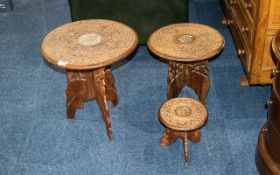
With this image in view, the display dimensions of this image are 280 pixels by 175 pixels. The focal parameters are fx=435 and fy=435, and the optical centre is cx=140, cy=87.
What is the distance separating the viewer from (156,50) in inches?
128

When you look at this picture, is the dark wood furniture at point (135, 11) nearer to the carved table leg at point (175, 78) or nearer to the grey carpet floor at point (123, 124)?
the grey carpet floor at point (123, 124)

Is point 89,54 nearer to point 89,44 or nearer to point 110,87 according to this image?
point 89,44

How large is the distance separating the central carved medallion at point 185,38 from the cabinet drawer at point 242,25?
454 millimetres

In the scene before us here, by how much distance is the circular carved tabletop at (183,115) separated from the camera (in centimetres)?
304

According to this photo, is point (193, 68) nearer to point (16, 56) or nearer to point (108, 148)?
point (108, 148)

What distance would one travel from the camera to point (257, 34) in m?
3.21

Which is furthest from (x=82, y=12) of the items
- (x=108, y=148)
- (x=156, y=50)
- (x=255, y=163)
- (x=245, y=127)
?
(x=255, y=163)

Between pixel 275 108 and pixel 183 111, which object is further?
pixel 183 111

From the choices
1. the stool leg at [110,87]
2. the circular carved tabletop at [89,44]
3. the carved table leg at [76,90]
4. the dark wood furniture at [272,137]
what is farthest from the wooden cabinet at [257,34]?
the carved table leg at [76,90]

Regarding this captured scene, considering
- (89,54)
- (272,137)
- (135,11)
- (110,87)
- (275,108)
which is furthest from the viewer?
(135,11)

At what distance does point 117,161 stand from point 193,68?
973 millimetres

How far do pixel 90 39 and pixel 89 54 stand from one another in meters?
0.22

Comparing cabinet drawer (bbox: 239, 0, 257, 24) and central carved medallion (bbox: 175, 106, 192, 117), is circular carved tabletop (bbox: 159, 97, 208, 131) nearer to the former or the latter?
central carved medallion (bbox: 175, 106, 192, 117)

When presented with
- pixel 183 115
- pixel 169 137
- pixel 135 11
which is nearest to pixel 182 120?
pixel 183 115
